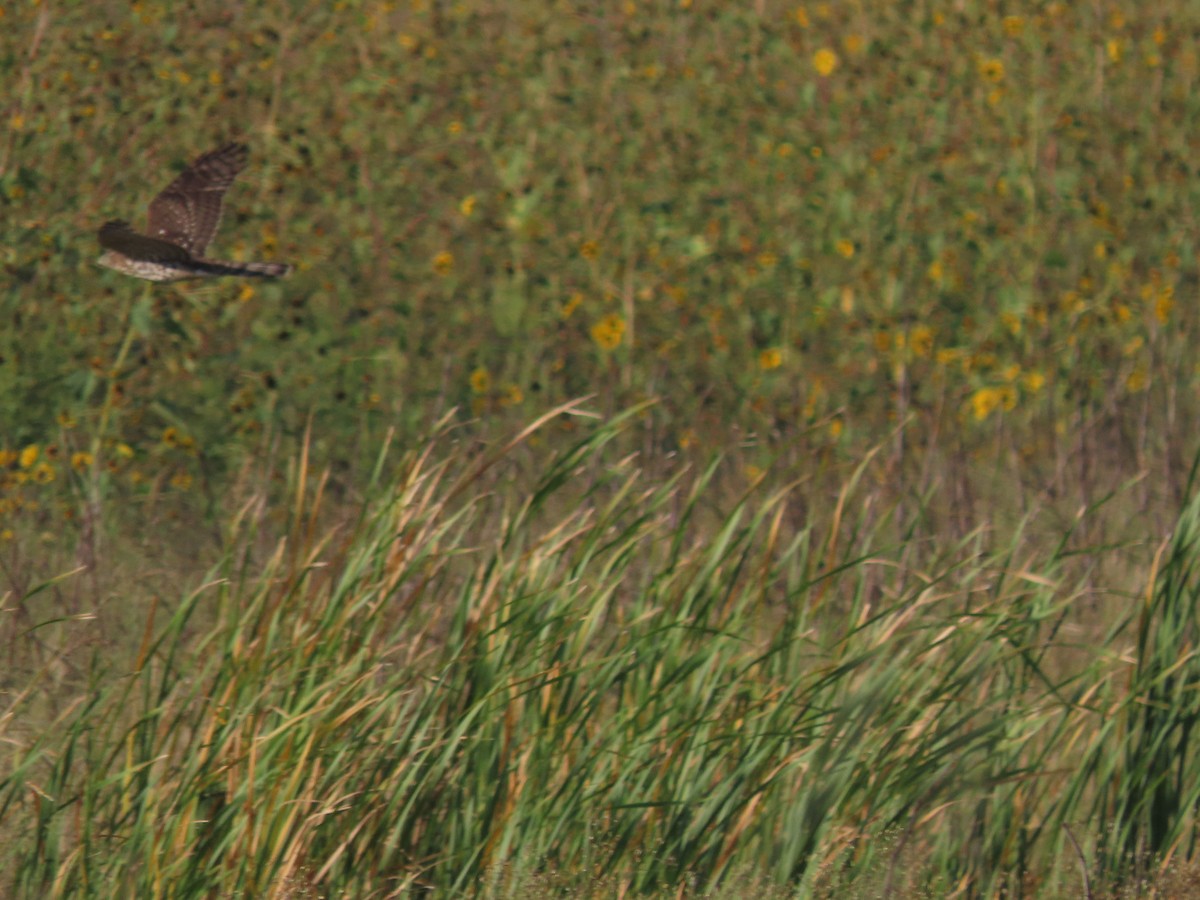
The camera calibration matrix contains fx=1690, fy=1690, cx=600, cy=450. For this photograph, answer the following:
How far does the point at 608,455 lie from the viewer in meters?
4.23

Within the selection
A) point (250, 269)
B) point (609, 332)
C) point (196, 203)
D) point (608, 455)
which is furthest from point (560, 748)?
point (609, 332)

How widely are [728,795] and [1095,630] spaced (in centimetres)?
159

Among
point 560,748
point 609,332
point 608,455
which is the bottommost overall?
point 608,455

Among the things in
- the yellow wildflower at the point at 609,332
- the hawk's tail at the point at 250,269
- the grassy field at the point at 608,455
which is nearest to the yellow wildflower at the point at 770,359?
the grassy field at the point at 608,455

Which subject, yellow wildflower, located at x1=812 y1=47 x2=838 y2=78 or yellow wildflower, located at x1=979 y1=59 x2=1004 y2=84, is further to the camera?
yellow wildflower, located at x1=812 y1=47 x2=838 y2=78

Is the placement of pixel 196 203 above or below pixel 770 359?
above

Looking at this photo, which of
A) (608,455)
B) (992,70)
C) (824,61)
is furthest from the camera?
(824,61)

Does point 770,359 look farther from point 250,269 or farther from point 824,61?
point 250,269

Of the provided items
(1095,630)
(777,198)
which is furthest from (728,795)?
(777,198)

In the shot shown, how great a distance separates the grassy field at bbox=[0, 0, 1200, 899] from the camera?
243 centimetres

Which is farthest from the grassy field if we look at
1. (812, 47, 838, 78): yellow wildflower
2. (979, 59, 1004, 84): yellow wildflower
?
(812, 47, 838, 78): yellow wildflower

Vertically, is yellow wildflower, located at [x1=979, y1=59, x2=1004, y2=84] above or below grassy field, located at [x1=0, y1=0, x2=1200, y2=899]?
above

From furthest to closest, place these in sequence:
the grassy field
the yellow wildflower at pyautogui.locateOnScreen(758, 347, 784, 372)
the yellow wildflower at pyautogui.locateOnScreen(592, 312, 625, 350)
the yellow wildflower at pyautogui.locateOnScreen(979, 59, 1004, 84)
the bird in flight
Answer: the yellow wildflower at pyautogui.locateOnScreen(979, 59, 1004, 84), the yellow wildflower at pyautogui.locateOnScreen(758, 347, 784, 372), the yellow wildflower at pyautogui.locateOnScreen(592, 312, 625, 350), the bird in flight, the grassy field

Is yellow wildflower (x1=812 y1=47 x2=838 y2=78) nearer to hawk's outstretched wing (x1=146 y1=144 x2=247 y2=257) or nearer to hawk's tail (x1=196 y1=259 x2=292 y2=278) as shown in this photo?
hawk's outstretched wing (x1=146 y1=144 x2=247 y2=257)
